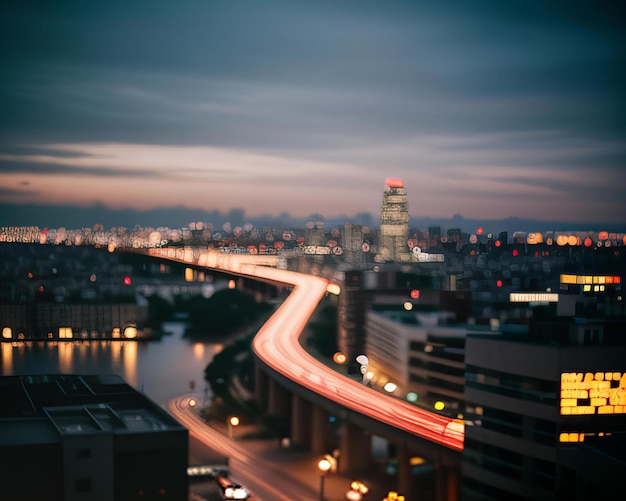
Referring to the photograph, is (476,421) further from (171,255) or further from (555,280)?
(171,255)

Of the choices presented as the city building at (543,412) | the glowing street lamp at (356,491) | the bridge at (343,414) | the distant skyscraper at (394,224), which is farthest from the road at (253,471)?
the distant skyscraper at (394,224)

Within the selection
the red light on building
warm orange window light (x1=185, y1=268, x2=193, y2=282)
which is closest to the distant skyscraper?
the red light on building

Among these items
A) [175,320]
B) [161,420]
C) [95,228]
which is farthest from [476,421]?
[175,320]

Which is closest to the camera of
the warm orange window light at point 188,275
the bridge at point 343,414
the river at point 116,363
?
the bridge at point 343,414

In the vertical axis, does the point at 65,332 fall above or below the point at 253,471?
above

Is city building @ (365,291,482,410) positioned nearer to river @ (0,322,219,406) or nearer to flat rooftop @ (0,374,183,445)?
river @ (0,322,219,406)

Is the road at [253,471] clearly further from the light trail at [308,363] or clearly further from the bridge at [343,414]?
the light trail at [308,363]

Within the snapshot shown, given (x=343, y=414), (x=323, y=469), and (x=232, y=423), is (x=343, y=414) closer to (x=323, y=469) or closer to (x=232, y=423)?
(x=323, y=469)

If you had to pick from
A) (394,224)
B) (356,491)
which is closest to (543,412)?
(356,491)
